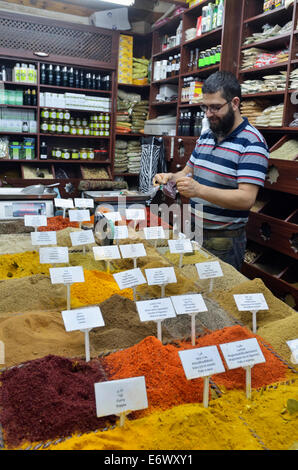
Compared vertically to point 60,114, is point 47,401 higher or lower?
lower

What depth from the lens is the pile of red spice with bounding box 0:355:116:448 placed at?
0.94 meters

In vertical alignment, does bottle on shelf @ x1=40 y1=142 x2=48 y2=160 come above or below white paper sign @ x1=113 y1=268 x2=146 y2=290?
above

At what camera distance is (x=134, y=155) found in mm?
5516

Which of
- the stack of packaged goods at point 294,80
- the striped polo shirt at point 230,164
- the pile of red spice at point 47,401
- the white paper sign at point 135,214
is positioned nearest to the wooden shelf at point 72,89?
the stack of packaged goods at point 294,80

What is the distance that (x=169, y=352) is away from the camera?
1.25 m

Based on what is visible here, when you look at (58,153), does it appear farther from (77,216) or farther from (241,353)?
(241,353)

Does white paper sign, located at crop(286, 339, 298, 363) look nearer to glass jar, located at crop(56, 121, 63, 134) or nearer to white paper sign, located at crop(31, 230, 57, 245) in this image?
white paper sign, located at crop(31, 230, 57, 245)

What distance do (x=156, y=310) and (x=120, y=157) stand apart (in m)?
4.35

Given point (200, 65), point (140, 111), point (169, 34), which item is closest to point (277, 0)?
point (200, 65)

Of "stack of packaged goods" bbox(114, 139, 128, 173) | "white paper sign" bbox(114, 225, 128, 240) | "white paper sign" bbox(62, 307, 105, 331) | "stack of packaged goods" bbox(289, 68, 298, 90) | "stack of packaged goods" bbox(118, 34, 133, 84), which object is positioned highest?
"stack of packaged goods" bbox(118, 34, 133, 84)

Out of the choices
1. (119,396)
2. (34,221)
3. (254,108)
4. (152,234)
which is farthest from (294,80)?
(119,396)

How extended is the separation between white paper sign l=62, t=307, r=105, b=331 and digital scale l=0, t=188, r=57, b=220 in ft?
6.75

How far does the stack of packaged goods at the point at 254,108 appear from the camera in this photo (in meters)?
3.32

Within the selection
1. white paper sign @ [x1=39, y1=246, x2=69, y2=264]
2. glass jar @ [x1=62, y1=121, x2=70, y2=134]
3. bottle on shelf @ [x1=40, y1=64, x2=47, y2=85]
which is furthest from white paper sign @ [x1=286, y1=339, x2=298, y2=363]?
bottle on shelf @ [x1=40, y1=64, x2=47, y2=85]
